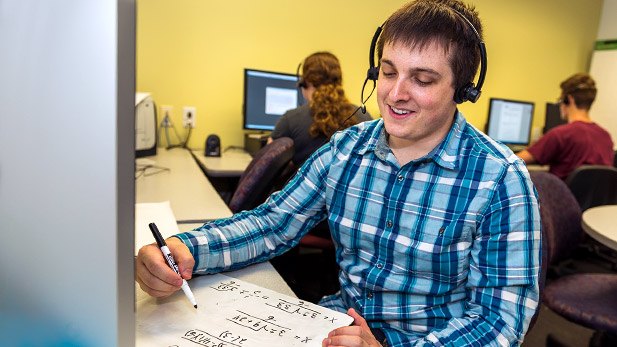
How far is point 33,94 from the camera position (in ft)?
0.94

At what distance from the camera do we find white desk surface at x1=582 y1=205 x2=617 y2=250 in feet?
3.98

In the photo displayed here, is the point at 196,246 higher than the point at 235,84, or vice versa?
the point at 235,84

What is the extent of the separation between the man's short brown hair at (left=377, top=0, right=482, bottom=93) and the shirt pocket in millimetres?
271

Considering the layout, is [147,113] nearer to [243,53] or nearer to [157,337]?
[243,53]

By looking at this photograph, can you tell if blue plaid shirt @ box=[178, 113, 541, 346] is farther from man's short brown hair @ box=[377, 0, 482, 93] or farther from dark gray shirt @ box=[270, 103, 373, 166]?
dark gray shirt @ box=[270, 103, 373, 166]

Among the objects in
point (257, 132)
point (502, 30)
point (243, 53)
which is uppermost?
point (502, 30)

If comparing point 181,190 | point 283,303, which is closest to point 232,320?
point 283,303

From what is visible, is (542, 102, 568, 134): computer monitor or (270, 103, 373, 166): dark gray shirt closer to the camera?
(270, 103, 373, 166): dark gray shirt

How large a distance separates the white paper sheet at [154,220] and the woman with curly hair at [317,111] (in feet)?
2.78

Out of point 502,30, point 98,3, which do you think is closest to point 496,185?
point 98,3

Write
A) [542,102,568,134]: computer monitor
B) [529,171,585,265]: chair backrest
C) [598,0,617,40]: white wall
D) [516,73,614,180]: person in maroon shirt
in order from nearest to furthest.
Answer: [529,171,585,265]: chair backrest → [516,73,614,180]: person in maroon shirt → [542,102,568,134]: computer monitor → [598,0,617,40]: white wall

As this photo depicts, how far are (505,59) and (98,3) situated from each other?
3907mm

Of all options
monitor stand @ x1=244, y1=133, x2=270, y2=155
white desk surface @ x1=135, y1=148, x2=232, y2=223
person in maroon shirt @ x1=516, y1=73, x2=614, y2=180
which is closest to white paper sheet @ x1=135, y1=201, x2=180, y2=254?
white desk surface @ x1=135, y1=148, x2=232, y2=223

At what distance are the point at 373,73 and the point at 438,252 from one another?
1.30 feet
